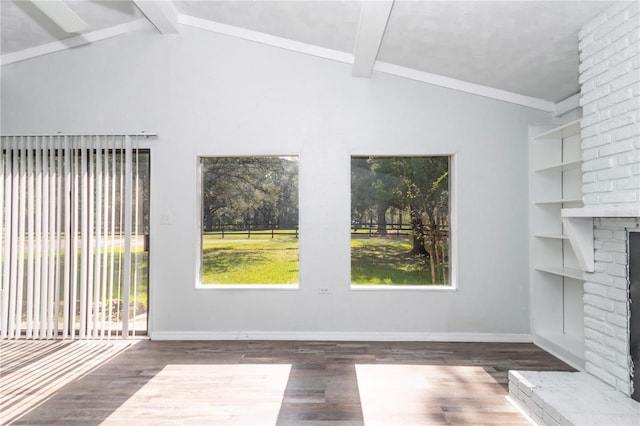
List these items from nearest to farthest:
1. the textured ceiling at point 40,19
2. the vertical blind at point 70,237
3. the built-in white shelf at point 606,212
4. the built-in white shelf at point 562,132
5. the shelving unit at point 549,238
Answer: the built-in white shelf at point 606,212 → the built-in white shelf at point 562,132 → the textured ceiling at point 40,19 → the shelving unit at point 549,238 → the vertical blind at point 70,237

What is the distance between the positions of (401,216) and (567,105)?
1878 millimetres

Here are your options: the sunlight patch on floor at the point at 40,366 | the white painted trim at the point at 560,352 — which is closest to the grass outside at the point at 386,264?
the white painted trim at the point at 560,352

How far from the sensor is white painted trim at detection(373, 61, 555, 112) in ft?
12.8

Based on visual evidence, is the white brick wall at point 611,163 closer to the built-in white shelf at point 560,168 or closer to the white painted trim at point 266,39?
the built-in white shelf at point 560,168

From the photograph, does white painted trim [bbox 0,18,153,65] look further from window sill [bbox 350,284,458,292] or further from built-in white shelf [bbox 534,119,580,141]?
built-in white shelf [bbox 534,119,580,141]

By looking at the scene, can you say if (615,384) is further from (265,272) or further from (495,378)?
(265,272)

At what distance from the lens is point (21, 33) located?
148 inches

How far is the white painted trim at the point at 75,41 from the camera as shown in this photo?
401 centimetres

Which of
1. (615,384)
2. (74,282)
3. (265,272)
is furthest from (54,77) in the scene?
(615,384)

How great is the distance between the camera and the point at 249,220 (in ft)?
13.4

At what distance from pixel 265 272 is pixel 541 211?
285cm

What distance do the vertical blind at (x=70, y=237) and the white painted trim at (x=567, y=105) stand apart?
422cm

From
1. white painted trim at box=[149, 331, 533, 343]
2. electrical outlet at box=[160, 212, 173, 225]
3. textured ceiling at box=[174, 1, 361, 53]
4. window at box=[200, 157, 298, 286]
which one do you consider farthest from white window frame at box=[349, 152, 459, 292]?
electrical outlet at box=[160, 212, 173, 225]

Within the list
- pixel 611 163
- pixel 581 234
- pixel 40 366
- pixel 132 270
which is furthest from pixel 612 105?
pixel 40 366
